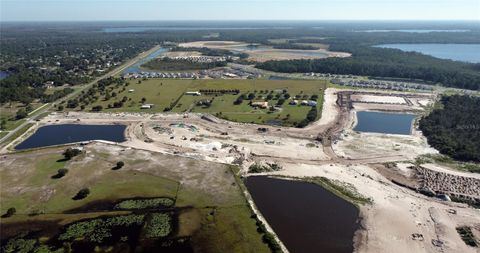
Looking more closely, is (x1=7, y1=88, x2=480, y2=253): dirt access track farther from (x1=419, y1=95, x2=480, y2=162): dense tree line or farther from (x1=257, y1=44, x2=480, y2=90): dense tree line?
(x1=257, y1=44, x2=480, y2=90): dense tree line

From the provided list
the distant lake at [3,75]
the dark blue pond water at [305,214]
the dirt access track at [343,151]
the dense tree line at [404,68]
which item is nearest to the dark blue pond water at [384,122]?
the dirt access track at [343,151]

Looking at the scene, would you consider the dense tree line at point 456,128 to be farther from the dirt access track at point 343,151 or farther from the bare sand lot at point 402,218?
the bare sand lot at point 402,218

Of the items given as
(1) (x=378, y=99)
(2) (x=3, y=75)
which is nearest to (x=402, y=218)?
(1) (x=378, y=99)

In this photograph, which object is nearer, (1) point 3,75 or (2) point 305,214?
(2) point 305,214

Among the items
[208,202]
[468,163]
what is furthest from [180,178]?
[468,163]

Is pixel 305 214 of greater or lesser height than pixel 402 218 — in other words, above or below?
below

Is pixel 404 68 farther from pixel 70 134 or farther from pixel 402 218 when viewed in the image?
pixel 70 134
